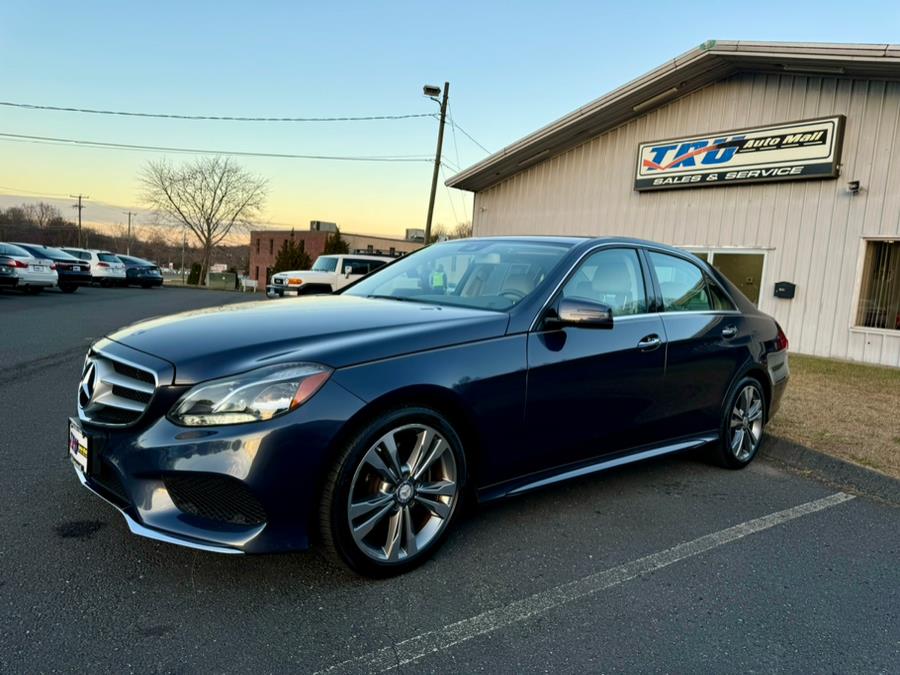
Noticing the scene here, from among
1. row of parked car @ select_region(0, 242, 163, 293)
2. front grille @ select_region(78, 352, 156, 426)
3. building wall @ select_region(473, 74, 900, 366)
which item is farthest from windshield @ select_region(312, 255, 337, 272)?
front grille @ select_region(78, 352, 156, 426)

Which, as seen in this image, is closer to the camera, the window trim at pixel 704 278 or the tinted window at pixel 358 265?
the window trim at pixel 704 278

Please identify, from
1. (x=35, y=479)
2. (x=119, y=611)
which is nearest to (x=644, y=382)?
(x=119, y=611)

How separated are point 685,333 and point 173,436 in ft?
10.1

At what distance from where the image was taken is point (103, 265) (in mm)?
26625

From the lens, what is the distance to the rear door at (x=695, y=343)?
13.0 feet

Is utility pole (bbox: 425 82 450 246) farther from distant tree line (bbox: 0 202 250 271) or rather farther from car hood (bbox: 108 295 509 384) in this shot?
distant tree line (bbox: 0 202 250 271)

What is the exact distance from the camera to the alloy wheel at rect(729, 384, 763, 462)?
4543 millimetres

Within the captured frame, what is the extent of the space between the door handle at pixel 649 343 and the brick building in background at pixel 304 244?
2196 inches

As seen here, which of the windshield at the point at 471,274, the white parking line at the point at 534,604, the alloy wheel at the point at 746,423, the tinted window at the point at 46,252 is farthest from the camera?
the tinted window at the point at 46,252

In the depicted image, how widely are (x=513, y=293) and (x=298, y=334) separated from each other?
4.13 feet

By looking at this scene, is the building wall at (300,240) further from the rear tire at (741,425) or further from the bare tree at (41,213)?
the rear tire at (741,425)

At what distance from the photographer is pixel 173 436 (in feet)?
7.82

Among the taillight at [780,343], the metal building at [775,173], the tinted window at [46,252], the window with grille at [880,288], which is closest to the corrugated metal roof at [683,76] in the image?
the metal building at [775,173]

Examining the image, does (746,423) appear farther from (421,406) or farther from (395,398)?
(395,398)
